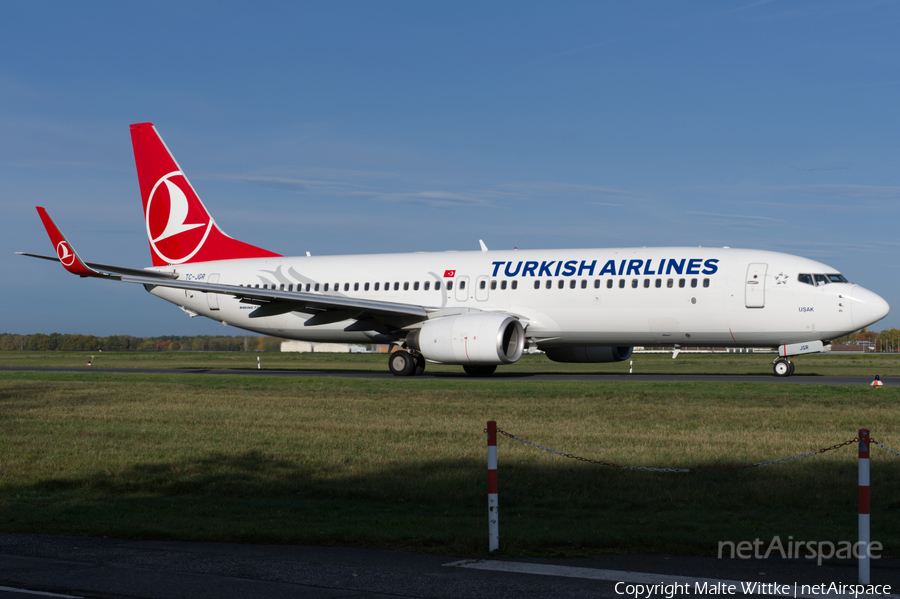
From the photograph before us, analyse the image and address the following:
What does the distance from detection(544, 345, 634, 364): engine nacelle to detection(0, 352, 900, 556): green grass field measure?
10.4 metres

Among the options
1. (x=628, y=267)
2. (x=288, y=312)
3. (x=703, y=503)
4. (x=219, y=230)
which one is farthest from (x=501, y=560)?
(x=219, y=230)

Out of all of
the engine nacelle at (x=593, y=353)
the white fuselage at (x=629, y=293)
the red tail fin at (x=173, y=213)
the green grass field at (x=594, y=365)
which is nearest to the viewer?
the white fuselage at (x=629, y=293)

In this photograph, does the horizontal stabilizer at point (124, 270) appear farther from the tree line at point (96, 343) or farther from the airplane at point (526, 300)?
the tree line at point (96, 343)

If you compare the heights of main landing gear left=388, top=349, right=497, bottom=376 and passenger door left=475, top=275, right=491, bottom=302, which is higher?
passenger door left=475, top=275, right=491, bottom=302

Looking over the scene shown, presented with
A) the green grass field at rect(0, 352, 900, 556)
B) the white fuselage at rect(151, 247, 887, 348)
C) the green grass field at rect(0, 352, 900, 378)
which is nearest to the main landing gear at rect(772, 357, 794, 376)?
the white fuselage at rect(151, 247, 887, 348)

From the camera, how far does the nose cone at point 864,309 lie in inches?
959

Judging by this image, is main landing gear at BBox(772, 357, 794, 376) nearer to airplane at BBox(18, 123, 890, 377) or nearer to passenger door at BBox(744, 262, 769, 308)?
airplane at BBox(18, 123, 890, 377)

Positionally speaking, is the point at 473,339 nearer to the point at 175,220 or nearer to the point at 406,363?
the point at 406,363

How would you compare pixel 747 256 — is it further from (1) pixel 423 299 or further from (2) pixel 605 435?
(2) pixel 605 435

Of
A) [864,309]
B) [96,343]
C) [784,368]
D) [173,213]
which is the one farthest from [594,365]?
[96,343]

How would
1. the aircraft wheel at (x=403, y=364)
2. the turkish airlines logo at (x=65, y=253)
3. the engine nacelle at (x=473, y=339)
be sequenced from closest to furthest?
the engine nacelle at (x=473, y=339), the turkish airlines logo at (x=65, y=253), the aircraft wheel at (x=403, y=364)

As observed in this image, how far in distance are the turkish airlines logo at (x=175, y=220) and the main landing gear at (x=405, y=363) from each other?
10.8 meters

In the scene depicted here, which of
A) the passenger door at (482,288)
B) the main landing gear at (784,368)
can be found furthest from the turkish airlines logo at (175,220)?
the main landing gear at (784,368)

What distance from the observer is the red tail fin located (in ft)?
115
